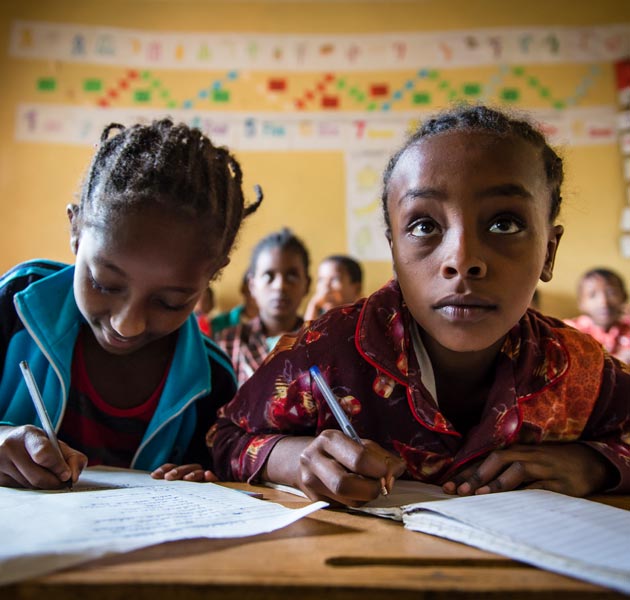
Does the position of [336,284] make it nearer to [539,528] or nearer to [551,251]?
[551,251]

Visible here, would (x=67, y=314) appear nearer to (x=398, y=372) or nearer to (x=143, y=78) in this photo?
(x=398, y=372)

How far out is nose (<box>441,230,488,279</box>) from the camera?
2.16 feet

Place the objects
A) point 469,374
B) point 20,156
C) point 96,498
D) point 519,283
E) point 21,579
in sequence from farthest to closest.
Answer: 1. point 20,156
2. point 469,374
3. point 519,283
4. point 96,498
5. point 21,579

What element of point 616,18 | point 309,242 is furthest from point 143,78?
point 616,18

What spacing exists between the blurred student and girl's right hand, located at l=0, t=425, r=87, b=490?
76.8 inches

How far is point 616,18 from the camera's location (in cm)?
308

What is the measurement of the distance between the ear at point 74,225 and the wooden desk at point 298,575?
0.62 m

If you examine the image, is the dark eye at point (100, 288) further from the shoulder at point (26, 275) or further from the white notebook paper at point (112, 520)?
the white notebook paper at point (112, 520)

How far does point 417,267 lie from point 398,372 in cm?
13

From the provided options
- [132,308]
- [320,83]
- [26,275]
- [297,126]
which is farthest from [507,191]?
[320,83]

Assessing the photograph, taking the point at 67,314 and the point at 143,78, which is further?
the point at 143,78

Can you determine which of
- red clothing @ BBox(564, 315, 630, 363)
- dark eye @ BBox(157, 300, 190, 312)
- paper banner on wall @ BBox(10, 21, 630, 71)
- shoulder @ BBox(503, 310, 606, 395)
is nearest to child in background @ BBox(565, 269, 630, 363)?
red clothing @ BBox(564, 315, 630, 363)

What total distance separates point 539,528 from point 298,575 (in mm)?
192

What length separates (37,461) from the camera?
625mm
